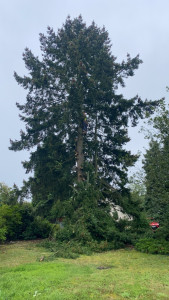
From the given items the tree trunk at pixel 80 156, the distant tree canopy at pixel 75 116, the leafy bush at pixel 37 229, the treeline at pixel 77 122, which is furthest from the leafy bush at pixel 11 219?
the tree trunk at pixel 80 156

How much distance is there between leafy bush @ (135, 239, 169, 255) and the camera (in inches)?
511

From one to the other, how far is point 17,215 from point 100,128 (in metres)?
9.04

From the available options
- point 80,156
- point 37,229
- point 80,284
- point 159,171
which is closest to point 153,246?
point 159,171

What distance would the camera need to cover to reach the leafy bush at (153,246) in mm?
12969

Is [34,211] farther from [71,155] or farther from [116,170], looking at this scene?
[116,170]

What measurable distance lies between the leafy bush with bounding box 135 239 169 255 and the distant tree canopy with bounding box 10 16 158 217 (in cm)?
532

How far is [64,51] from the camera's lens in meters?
21.0

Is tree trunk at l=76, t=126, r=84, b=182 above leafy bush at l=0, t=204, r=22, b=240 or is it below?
above

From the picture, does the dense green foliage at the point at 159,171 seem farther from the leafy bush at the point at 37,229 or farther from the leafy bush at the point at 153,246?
the leafy bush at the point at 37,229

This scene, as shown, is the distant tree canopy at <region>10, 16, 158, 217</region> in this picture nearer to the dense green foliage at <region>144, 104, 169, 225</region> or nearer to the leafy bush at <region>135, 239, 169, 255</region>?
the leafy bush at <region>135, 239, 169, 255</region>

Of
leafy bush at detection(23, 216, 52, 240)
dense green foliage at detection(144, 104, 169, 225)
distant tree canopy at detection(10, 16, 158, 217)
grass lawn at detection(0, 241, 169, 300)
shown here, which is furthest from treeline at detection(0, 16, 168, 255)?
grass lawn at detection(0, 241, 169, 300)

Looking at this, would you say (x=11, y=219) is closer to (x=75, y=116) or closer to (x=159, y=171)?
(x=75, y=116)

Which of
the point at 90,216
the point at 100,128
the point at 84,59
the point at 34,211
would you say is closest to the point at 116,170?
the point at 100,128

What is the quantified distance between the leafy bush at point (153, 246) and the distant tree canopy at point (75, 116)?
5315mm
